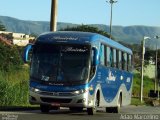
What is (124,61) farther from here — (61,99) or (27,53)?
(27,53)

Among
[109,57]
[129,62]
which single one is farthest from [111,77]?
[129,62]

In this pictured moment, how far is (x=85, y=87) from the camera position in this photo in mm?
22438

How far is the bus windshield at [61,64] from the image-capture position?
2256cm

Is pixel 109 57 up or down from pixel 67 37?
down

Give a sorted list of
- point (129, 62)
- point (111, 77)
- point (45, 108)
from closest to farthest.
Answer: point (45, 108)
point (111, 77)
point (129, 62)

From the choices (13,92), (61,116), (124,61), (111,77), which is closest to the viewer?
(61,116)

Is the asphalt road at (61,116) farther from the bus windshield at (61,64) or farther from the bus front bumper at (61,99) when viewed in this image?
the bus windshield at (61,64)

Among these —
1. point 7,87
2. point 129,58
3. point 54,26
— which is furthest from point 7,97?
point 129,58

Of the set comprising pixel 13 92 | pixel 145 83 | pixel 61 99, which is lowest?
pixel 145 83

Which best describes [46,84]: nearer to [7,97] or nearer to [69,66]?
[69,66]

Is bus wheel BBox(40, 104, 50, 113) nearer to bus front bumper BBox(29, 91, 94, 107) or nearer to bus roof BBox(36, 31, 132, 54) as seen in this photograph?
bus front bumper BBox(29, 91, 94, 107)

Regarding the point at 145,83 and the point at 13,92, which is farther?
the point at 145,83

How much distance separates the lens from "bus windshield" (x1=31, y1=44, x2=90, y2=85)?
22.6 metres

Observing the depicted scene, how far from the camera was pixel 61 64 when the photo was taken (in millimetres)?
22750
